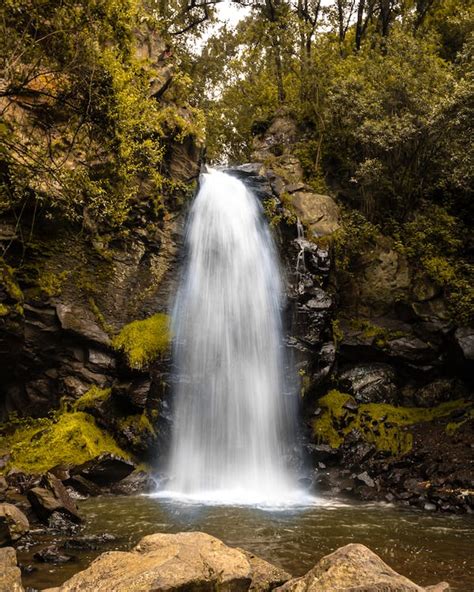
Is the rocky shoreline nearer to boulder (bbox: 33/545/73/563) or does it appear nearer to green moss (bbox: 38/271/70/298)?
boulder (bbox: 33/545/73/563)

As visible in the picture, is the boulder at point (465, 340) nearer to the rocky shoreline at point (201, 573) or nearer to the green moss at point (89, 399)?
the green moss at point (89, 399)

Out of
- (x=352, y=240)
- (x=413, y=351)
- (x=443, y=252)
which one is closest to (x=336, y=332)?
(x=413, y=351)

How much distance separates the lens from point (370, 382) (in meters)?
16.1

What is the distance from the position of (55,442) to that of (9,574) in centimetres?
727

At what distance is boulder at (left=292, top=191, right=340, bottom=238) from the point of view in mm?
17484

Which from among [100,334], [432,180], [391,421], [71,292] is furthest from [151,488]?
[432,180]

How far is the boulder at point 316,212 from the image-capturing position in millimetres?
17484

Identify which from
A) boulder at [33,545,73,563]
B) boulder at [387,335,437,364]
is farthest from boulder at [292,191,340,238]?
boulder at [33,545,73,563]

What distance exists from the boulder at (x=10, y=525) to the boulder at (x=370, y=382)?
11.2m

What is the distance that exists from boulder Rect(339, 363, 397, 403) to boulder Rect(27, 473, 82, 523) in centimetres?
993

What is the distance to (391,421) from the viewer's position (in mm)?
14898

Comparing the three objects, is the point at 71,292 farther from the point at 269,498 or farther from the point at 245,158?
the point at 245,158

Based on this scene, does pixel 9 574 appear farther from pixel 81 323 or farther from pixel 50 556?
pixel 81 323

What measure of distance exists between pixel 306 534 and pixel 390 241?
1232cm
